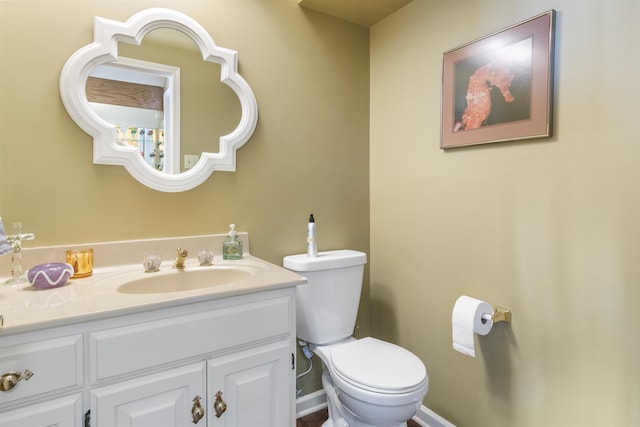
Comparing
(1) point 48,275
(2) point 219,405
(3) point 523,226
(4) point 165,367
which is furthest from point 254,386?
(3) point 523,226

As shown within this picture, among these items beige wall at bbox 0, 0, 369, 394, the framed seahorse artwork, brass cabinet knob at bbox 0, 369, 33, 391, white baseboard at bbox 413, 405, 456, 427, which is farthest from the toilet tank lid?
brass cabinet knob at bbox 0, 369, 33, 391

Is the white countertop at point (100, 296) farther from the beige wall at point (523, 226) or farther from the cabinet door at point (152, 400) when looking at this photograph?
the beige wall at point (523, 226)

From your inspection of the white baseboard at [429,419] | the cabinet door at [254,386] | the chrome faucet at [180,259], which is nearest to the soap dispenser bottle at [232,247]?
the chrome faucet at [180,259]

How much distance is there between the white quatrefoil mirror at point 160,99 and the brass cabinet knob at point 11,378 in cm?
78

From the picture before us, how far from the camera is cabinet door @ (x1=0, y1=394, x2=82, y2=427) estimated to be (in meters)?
0.81

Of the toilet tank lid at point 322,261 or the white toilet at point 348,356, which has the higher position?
the toilet tank lid at point 322,261

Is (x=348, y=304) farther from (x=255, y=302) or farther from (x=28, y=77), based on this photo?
(x=28, y=77)

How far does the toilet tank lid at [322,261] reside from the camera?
1.53 m

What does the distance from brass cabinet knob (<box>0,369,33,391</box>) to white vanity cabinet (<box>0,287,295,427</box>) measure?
0.01 m

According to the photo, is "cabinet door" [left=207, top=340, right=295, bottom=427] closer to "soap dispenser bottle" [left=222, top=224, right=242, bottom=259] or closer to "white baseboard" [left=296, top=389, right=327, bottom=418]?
"soap dispenser bottle" [left=222, top=224, right=242, bottom=259]

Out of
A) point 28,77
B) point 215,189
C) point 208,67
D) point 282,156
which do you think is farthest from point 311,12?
point 28,77

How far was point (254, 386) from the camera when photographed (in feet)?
3.74

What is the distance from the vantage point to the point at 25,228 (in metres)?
1.22

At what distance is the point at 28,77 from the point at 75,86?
14 cm
